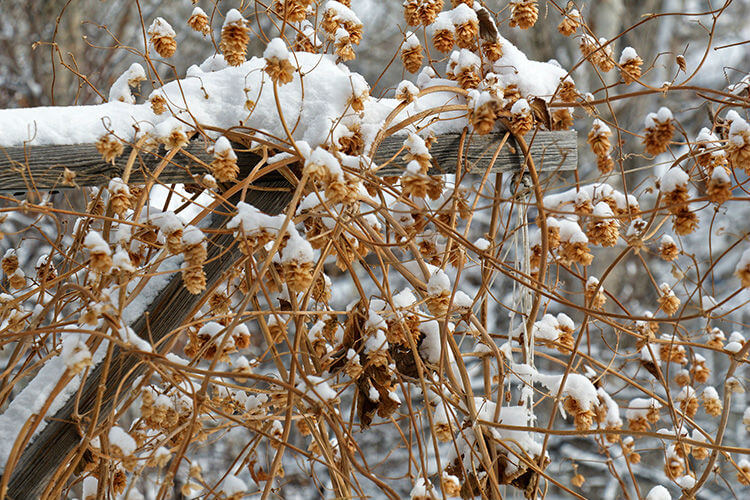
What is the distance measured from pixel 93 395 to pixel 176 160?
1.38 ft

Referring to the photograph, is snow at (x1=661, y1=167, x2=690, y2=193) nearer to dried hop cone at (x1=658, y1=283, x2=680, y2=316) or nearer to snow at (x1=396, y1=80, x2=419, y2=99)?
snow at (x1=396, y1=80, x2=419, y2=99)

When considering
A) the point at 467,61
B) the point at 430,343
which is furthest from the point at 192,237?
the point at 467,61

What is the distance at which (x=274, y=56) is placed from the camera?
3.21 feet

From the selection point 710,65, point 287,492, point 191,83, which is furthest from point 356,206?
point 710,65

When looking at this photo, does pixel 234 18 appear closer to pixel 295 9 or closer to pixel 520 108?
pixel 295 9

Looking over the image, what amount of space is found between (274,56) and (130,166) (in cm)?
28

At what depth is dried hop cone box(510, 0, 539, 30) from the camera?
1.35 m

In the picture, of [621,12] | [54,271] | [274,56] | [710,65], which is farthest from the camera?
[710,65]

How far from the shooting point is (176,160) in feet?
3.85

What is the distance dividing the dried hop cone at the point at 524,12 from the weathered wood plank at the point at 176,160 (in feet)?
0.70

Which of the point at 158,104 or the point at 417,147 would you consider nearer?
the point at 417,147

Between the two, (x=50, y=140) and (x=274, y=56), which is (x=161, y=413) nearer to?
(x=50, y=140)

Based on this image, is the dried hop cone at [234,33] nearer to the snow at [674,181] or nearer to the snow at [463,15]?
the snow at [463,15]

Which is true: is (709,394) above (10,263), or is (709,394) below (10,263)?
above
